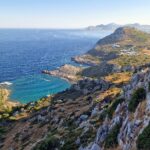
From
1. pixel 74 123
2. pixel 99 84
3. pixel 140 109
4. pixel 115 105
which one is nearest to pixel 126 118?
pixel 140 109

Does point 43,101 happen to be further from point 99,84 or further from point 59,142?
point 59,142

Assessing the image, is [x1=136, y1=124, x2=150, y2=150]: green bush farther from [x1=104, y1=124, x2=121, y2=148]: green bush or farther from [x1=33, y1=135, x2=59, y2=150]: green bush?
[x1=33, y1=135, x2=59, y2=150]: green bush

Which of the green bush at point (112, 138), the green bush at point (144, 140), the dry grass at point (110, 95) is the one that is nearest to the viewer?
the green bush at point (144, 140)

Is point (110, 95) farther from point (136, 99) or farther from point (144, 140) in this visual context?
point (144, 140)

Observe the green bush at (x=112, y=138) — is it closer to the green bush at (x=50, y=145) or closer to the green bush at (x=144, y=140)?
the green bush at (x=144, y=140)

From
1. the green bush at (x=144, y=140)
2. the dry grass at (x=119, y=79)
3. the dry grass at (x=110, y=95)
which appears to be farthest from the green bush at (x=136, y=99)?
the dry grass at (x=119, y=79)

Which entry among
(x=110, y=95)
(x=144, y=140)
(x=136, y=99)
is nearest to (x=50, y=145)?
(x=136, y=99)
